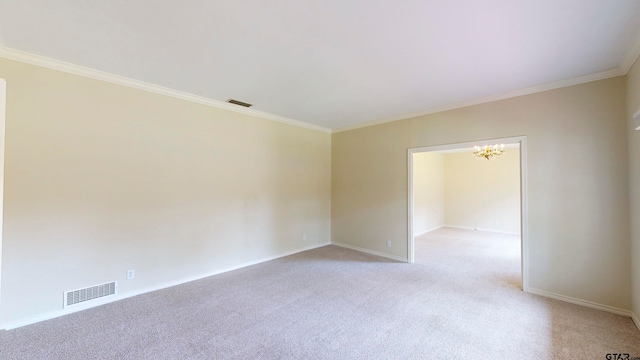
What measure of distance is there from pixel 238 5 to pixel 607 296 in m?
4.72

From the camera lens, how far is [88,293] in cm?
275

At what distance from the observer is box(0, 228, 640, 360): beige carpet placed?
207cm

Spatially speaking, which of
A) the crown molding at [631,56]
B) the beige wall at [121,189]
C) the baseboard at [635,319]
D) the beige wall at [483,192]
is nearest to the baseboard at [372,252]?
the beige wall at [121,189]

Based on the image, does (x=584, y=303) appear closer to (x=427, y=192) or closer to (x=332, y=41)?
(x=332, y=41)

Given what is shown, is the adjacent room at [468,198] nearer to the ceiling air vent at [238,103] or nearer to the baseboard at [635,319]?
the baseboard at [635,319]

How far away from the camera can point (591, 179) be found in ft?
9.30

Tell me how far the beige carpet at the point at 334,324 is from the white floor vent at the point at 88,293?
0.16m

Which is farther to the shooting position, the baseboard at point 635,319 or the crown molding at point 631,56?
the baseboard at point 635,319

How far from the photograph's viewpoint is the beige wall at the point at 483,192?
7.06m

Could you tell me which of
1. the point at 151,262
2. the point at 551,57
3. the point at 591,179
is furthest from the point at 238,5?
the point at 591,179

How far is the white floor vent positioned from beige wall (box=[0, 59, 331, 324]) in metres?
0.06

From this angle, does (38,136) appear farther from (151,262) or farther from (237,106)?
(237,106)

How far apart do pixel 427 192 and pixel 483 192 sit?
176 cm

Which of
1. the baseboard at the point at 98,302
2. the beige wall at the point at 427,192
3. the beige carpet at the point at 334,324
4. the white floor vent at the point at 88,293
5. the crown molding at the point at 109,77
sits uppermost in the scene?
the crown molding at the point at 109,77
